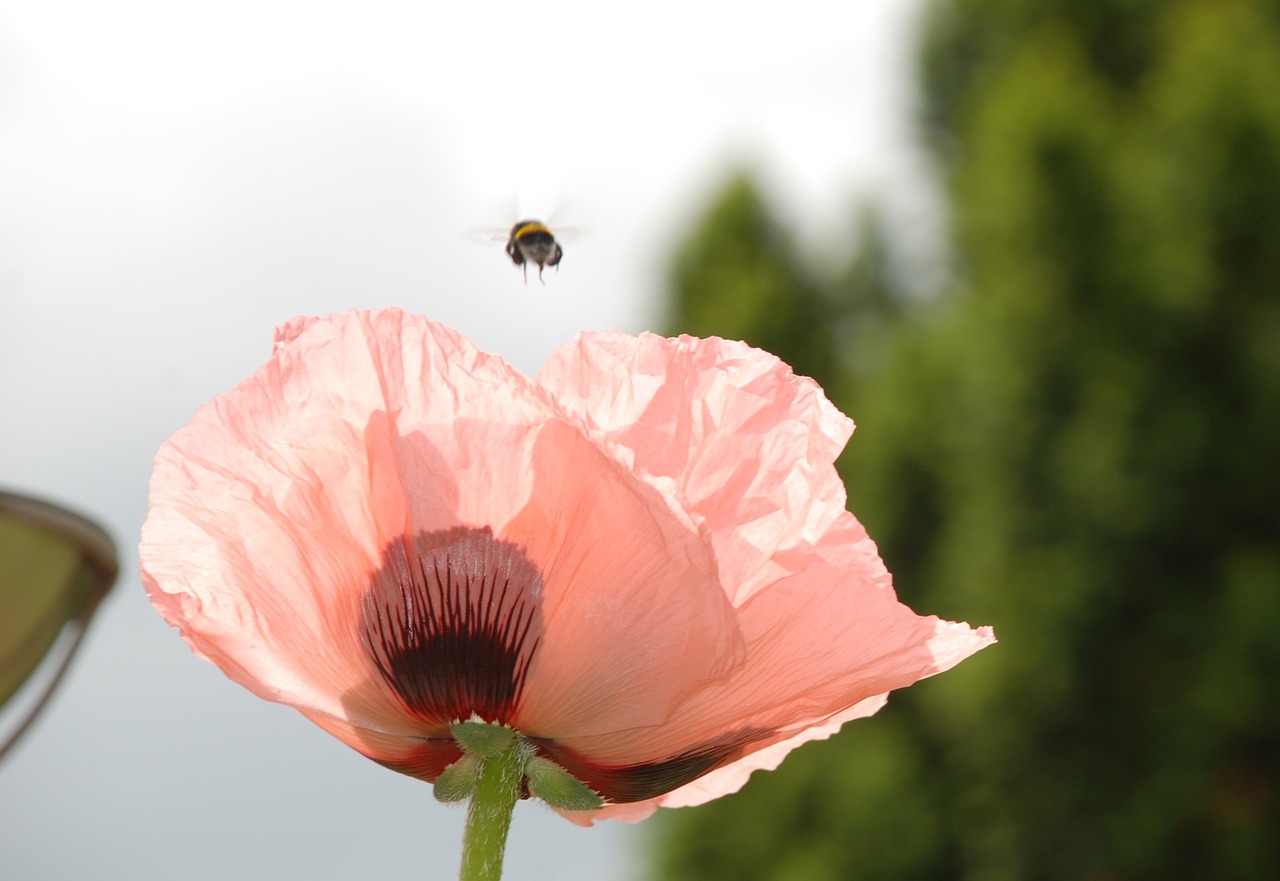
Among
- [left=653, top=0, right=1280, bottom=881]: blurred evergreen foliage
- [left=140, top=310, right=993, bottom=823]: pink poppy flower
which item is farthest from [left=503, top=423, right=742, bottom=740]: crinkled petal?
[left=653, top=0, right=1280, bottom=881]: blurred evergreen foliage

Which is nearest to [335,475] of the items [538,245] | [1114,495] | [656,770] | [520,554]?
[520,554]

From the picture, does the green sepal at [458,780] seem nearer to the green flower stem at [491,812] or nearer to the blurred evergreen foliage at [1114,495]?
the green flower stem at [491,812]

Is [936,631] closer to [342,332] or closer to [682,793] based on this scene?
[682,793]

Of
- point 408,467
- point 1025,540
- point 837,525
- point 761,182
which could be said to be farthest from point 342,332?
point 761,182

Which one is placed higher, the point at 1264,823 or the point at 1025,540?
the point at 1025,540

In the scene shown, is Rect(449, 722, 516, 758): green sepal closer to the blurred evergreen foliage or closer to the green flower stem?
the green flower stem

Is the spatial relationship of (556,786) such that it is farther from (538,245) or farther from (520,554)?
(538,245)
